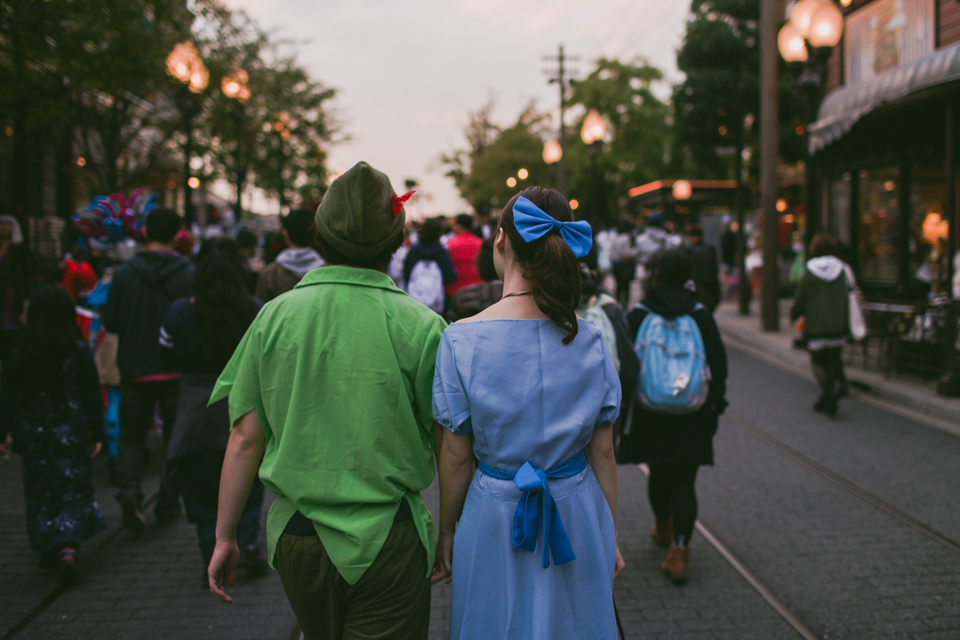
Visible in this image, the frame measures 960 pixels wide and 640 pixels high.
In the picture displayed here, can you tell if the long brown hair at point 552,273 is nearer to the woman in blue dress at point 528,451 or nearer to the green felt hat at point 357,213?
the woman in blue dress at point 528,451

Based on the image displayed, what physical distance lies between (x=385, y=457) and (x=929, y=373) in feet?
29.6

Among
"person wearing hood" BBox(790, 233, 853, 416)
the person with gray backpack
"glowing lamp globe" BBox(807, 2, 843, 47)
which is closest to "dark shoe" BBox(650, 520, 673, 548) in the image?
the person with gray backpack

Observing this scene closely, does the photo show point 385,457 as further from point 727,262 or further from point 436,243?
point 727,262

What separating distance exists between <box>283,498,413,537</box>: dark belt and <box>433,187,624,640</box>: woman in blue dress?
0.14m

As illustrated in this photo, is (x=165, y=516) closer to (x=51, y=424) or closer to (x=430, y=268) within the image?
(x=51, y=424)

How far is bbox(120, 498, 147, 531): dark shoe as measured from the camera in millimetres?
4492

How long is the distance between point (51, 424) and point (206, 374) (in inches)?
41.2

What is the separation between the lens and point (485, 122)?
55938 mm

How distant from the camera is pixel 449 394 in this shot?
2020mm

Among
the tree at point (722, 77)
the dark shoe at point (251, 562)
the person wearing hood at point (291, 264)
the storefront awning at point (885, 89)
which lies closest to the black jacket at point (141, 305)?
the person wearing hood at point (291, 264)

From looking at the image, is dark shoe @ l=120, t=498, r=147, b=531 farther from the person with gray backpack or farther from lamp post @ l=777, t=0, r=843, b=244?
lamp post @ l=777, t=0, r=843, b=244

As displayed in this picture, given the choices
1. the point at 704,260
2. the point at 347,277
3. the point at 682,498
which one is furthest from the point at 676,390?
the point at 704,260

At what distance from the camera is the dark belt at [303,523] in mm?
2008

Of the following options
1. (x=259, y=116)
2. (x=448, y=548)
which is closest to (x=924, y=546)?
(x=448, y=548)
